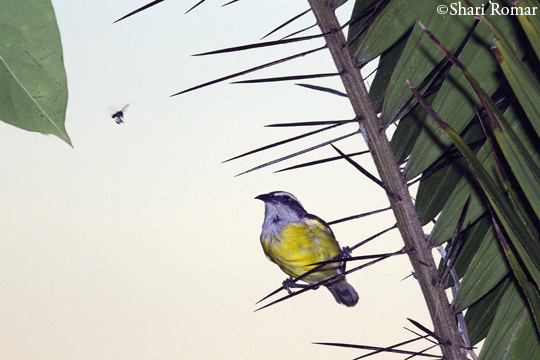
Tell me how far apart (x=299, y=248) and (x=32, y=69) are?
1114 millimetres

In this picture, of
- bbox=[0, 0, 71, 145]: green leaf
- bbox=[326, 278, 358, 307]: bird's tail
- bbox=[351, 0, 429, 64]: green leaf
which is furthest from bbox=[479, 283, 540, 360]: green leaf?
bbox=[326, 278, 358, 307]: bird's tail

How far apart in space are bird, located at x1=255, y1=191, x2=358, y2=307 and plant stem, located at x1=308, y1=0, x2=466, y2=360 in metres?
0.96

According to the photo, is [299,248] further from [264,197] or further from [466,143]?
[466,143]

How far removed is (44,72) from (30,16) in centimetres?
5

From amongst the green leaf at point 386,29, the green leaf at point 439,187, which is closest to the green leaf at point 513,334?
Result: the green leaf at point 439,187

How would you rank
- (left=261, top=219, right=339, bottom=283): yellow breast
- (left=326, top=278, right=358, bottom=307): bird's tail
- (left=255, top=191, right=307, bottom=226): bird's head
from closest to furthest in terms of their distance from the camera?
(left=261, top=219, right=339, bottom=283): yellow breast < (left=255, top=191, right=307, bottom=226): bird's head < (left=326, top=278, right=358, bottom=307): bird's tail

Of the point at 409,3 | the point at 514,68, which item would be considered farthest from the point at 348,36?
the point at 514,68

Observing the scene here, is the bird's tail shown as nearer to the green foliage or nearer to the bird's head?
the bird's head

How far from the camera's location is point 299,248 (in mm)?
1467

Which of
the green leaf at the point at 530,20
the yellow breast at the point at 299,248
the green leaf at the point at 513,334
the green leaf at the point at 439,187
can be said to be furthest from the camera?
the yellow breast at the point at 299,248

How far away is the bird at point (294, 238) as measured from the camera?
1.46 metres

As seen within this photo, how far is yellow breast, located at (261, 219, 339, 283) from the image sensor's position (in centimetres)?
146

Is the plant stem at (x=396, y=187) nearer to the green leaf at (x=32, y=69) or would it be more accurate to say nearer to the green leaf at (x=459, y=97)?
the green leaf at (x=459, y=97)

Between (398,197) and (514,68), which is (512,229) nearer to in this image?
(514,68)
